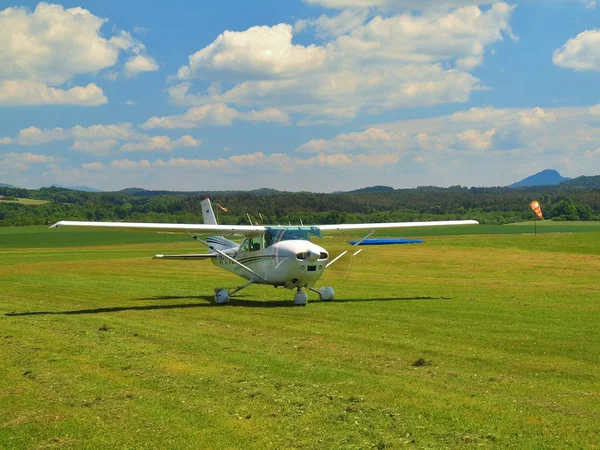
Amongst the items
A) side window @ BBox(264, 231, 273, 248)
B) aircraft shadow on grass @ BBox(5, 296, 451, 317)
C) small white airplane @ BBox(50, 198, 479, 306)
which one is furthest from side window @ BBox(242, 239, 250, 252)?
aircraft shadow on grass @ BBox(5, 296, 451, 317)

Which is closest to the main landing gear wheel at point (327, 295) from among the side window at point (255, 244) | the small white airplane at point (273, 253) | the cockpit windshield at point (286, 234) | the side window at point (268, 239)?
the small white airplane at point (273, 253)

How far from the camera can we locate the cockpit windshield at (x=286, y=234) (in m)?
20.6

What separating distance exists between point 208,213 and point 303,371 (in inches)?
626

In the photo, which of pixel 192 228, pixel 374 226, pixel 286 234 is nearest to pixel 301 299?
pixel 286 234

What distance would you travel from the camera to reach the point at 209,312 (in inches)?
728

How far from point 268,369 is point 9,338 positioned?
6.15 m

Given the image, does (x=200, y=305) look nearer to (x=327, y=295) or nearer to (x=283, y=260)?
(x=283, y=260)

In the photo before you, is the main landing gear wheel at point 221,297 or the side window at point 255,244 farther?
the side window at point 255,244

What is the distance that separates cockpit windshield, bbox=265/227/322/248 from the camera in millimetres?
20578

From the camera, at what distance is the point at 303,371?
408 inches

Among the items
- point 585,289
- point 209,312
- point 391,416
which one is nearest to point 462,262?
point 585,289

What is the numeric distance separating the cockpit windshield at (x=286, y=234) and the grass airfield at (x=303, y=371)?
194cm

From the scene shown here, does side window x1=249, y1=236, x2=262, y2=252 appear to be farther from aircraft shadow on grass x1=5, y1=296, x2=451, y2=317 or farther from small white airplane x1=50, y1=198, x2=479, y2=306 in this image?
aircraft shadow on grass x1=5, y1=296, x2=451, y2=317

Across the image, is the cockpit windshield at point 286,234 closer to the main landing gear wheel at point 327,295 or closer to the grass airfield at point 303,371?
the main landing gear wheel at point 327,295
